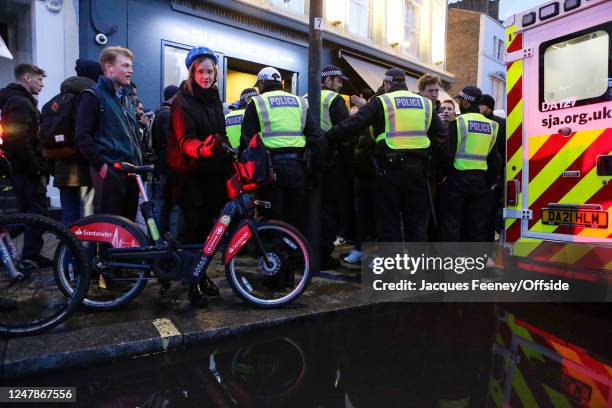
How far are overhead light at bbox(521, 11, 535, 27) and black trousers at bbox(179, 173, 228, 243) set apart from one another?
3.07m

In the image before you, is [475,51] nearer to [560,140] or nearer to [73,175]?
[560,140]

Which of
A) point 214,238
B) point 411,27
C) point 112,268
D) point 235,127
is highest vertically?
point 411,27

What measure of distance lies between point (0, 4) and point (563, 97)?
875 cm

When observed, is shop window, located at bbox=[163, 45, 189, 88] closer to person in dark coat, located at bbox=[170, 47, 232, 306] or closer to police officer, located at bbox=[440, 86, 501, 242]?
person in dark coat, located at bbox=[170, 47, 232, 306]

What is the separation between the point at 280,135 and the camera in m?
4.26

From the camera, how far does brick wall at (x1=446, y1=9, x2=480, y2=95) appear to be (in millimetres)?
27469

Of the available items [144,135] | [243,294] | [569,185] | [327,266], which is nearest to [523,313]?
[569,185]

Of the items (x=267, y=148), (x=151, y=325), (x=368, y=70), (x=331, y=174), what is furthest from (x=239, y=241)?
(x=368, y=70)

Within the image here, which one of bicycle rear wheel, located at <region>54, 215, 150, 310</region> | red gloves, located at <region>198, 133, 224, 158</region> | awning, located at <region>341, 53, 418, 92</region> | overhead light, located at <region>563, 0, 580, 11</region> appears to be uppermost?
awning, located at <region>341, 53, 418, 92</region>

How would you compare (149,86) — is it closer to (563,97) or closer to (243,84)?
(243,84)

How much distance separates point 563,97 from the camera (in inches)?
165

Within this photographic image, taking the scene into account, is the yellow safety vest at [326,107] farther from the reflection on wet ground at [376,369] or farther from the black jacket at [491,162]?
the reflection on wet ground at [376,369]

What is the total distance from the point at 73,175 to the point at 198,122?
4.52 feet

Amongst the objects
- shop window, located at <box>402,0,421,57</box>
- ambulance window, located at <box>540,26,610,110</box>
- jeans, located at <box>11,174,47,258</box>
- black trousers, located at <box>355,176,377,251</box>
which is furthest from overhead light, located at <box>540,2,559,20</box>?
shop window, located at <box>402,0,421,57</box>
